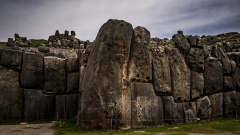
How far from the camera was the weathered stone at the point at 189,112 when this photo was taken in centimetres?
2083

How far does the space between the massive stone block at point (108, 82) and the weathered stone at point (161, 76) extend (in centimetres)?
291

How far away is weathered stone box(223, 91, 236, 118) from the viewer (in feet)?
78.6

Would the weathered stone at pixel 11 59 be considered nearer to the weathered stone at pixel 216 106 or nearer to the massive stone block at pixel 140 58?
the massive stone block at pixel 140 58

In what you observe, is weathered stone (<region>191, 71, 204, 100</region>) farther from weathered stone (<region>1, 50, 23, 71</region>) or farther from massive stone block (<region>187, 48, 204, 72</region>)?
weathered stone (<region>1, 50, 23, 71</region>)

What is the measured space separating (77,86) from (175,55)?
9109mm

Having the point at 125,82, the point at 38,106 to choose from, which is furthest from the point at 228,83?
the point at 38,106

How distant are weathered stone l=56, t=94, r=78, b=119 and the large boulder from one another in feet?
14.1

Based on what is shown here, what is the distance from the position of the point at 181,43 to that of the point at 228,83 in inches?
260

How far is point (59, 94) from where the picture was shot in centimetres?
2312

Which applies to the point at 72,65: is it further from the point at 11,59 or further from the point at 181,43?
the point at 181,43

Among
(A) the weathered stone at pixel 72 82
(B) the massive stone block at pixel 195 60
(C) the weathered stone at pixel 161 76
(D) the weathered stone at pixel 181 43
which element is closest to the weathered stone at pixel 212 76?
(B) the massive stone block at pixel 195 60

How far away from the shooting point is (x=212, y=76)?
2366 cm

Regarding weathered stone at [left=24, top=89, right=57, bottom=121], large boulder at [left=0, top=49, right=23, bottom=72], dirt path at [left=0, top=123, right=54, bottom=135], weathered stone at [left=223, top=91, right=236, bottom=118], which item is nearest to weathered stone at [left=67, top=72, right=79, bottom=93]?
weathered stone at [left=24, top=89, right=57, bottom=121]

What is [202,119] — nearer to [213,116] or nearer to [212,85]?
[213,116]
